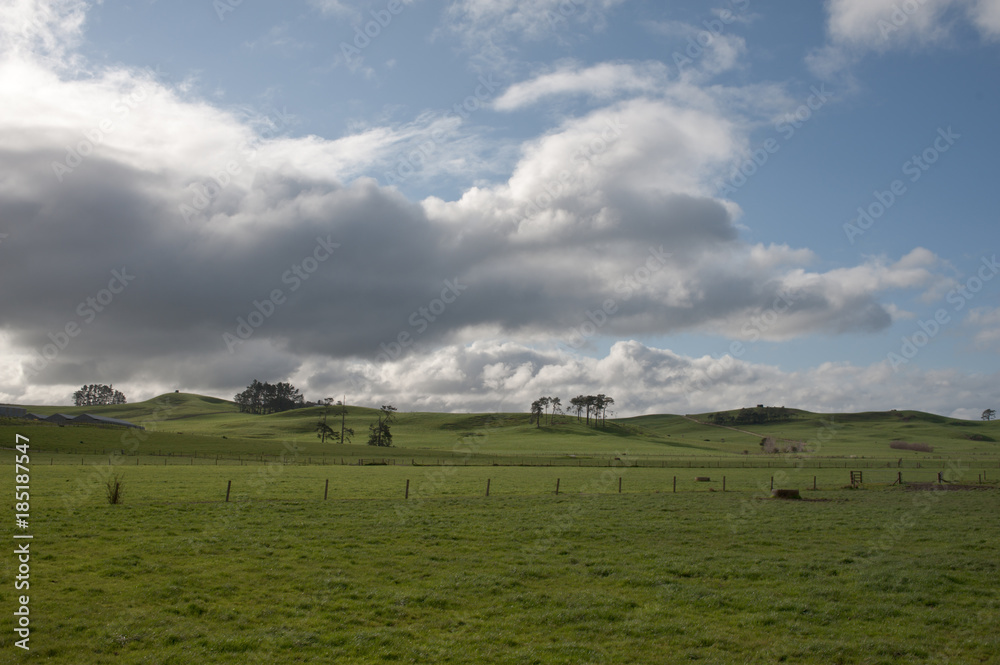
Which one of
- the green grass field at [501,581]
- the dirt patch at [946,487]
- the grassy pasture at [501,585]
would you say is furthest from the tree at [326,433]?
the dirt patch at [946,487]

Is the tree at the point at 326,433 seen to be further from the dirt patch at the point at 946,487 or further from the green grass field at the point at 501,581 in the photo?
the dirt patch at the point at 946,487

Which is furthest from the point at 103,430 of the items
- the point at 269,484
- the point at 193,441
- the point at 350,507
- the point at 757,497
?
the point at 757,497

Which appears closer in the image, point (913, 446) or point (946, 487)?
point (946, 487)

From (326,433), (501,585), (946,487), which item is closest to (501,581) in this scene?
(501,585)

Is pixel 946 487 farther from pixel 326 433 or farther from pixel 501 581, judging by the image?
pixel 326 433

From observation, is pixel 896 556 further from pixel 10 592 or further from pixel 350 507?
pixel 10 592

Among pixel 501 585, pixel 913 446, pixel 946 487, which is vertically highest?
pixel 501 585

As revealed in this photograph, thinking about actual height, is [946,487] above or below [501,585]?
below

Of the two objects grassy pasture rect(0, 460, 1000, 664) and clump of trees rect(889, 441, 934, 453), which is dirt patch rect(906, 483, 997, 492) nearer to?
grassy pasture rect(0, 460, 1000, 664)

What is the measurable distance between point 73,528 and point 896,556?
31.7 meters

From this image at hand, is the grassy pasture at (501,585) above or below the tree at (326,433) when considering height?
→ above

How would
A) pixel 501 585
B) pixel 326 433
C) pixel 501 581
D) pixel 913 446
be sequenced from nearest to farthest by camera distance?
pixel 501 585 < pixel 501 581 < pixel 913 446 < pixel 326 433

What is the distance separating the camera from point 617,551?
23.8 metres

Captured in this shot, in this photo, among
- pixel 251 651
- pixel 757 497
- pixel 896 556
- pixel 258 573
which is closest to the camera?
Answer: pixel 251 651
